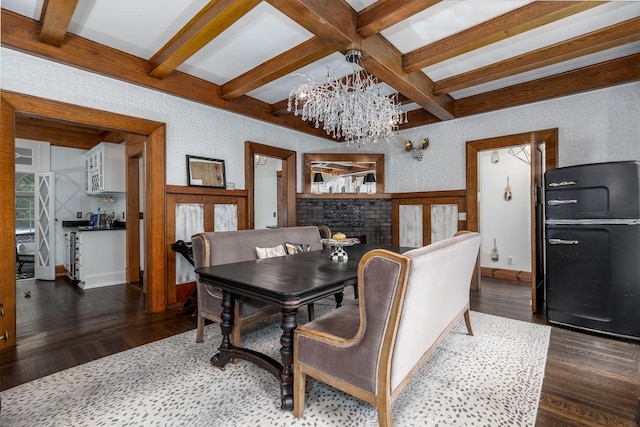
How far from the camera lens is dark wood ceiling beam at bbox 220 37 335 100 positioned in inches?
108

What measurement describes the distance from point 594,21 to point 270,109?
3.68 m

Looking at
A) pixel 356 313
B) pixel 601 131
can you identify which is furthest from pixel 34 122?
pixel 601 131

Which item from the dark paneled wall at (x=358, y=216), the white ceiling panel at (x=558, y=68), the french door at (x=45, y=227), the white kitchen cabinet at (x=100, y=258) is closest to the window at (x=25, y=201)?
the french door at (x=45, y=227)

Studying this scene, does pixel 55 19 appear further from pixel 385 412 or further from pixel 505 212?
pixel 505 212

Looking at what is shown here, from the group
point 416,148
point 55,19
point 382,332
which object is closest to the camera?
point 382,332

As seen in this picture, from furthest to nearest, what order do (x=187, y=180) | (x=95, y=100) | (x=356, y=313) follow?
1. (x=187, y=180)
2. (x=95, y=100)
3. (x=356, y=313)

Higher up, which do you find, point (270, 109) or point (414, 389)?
point (270, 109)

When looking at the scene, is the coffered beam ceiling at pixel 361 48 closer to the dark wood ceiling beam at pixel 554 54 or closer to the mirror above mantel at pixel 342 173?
the dark wood ceiling beam at pixel 554 54

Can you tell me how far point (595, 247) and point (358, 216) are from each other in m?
3.15

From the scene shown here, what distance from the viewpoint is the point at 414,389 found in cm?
189

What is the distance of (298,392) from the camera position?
1.64 meters

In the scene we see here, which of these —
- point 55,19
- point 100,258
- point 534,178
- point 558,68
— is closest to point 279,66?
point 55,19

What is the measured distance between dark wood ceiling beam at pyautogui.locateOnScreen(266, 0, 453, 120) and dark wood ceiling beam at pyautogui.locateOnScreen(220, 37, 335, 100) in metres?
0.30

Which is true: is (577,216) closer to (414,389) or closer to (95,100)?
(414,389)
